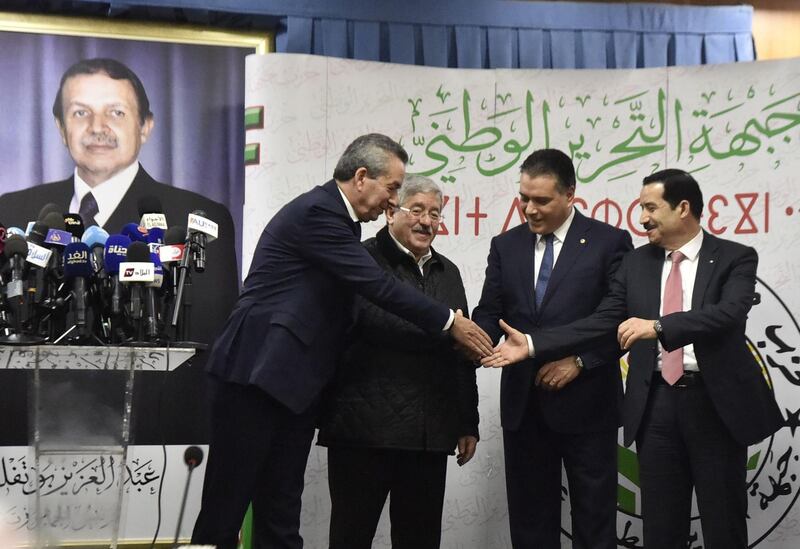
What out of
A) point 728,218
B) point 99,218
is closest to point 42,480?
point 99,218

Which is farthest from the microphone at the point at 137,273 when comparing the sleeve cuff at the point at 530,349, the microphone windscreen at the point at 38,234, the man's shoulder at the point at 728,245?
the man's shoulder at the point at 728,245

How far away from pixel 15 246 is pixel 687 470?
233 centimetres

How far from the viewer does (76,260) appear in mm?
3264

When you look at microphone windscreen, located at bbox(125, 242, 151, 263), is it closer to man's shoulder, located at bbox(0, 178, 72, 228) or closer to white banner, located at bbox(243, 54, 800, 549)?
white banner, located at bbox(243, 54, 800, 549)

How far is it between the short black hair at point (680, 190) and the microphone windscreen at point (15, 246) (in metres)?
2.14

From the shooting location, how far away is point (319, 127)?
14.5 feet

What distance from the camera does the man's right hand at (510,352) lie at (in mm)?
3264

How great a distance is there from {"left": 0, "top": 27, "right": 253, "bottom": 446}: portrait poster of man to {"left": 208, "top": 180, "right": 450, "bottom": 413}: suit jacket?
4.72 ft

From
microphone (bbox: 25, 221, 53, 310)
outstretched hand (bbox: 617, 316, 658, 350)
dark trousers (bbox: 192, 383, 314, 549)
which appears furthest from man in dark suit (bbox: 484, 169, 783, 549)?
microphone (bbox: 25, 221, 53, 310)

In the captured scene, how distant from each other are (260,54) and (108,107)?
731 millimetres

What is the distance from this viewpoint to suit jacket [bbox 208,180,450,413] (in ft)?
9.78

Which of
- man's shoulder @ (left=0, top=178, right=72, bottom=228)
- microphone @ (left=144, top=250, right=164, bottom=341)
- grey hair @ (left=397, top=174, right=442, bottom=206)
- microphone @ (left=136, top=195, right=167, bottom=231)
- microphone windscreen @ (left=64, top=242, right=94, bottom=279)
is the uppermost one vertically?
man's shoulder @ (left=0, top=178, right=72, bottom=228)

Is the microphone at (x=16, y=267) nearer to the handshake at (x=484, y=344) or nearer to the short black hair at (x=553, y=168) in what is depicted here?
the handshake at (x=484, y=344)

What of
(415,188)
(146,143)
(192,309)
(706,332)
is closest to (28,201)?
(146,143)
